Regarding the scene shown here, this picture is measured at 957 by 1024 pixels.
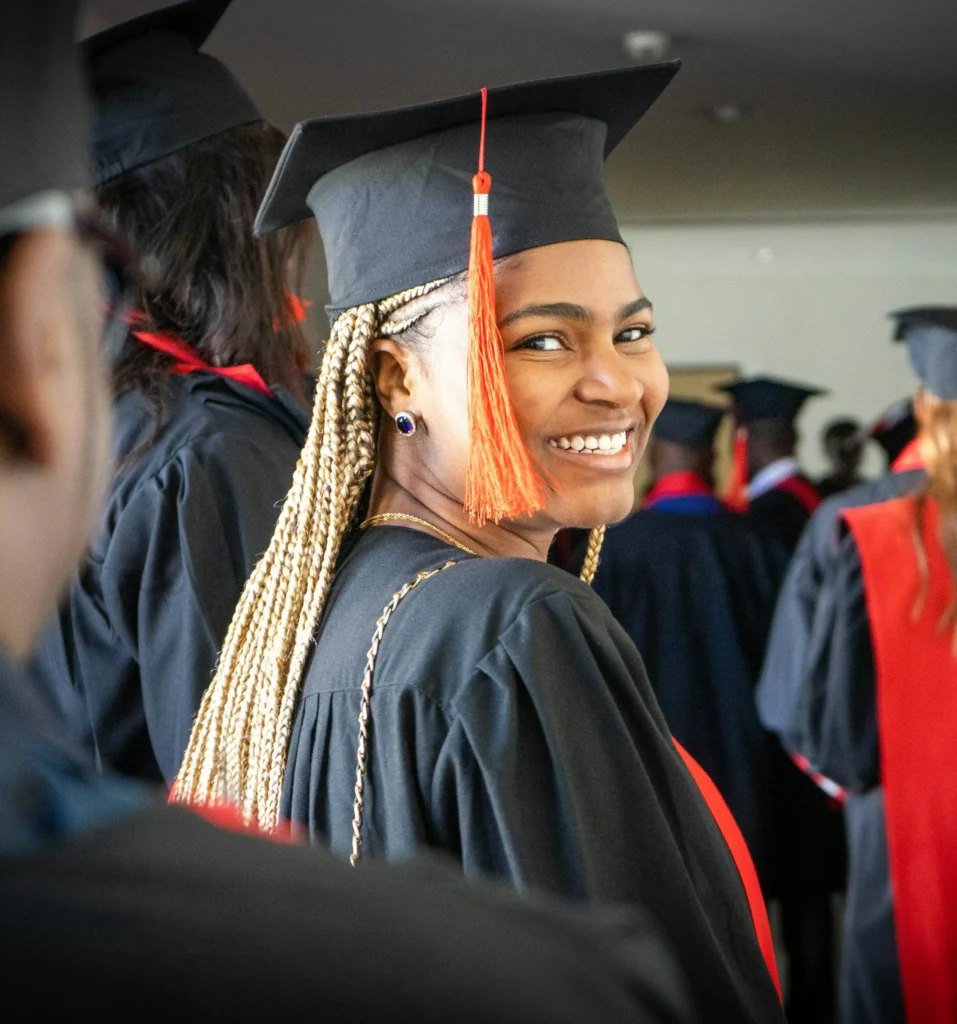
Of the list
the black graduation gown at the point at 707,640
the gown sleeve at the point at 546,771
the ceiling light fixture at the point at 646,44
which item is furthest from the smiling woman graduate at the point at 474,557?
the ceiling light fixture at the point at 646,44

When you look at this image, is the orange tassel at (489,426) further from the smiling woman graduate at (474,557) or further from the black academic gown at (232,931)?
the black academic gown at (232,931)

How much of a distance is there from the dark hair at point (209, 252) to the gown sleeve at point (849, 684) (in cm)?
154

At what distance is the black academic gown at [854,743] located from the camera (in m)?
2.89

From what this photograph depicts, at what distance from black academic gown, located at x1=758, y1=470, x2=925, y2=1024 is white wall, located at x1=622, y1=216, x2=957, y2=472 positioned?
533 cm

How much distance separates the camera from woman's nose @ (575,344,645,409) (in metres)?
1.33

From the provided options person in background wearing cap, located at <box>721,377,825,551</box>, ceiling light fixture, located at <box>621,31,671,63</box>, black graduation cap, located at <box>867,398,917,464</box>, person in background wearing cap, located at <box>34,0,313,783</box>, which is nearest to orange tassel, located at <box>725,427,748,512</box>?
person in background wearing cap, located at <box>721,377,825,551</box>

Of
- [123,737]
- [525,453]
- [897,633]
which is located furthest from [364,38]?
[525,453]

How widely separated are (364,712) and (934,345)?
7.11 feet

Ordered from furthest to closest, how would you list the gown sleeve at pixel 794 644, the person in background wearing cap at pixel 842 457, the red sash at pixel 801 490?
the person in background wearing cap at pixel 842 457 < the red sash at pixel 801 490 < the gown sleeve at pixel 794 644

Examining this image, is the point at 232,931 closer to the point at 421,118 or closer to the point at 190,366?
the point at 421,118

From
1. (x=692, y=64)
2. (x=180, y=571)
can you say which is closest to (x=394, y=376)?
(x=180, y=571)

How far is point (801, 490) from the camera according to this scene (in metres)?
4.58

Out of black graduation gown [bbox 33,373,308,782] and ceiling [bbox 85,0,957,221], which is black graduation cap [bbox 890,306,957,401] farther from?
ceiling [bbox 85,0,957,221]

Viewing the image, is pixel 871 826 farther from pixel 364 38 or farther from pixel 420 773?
pixel 364 38
